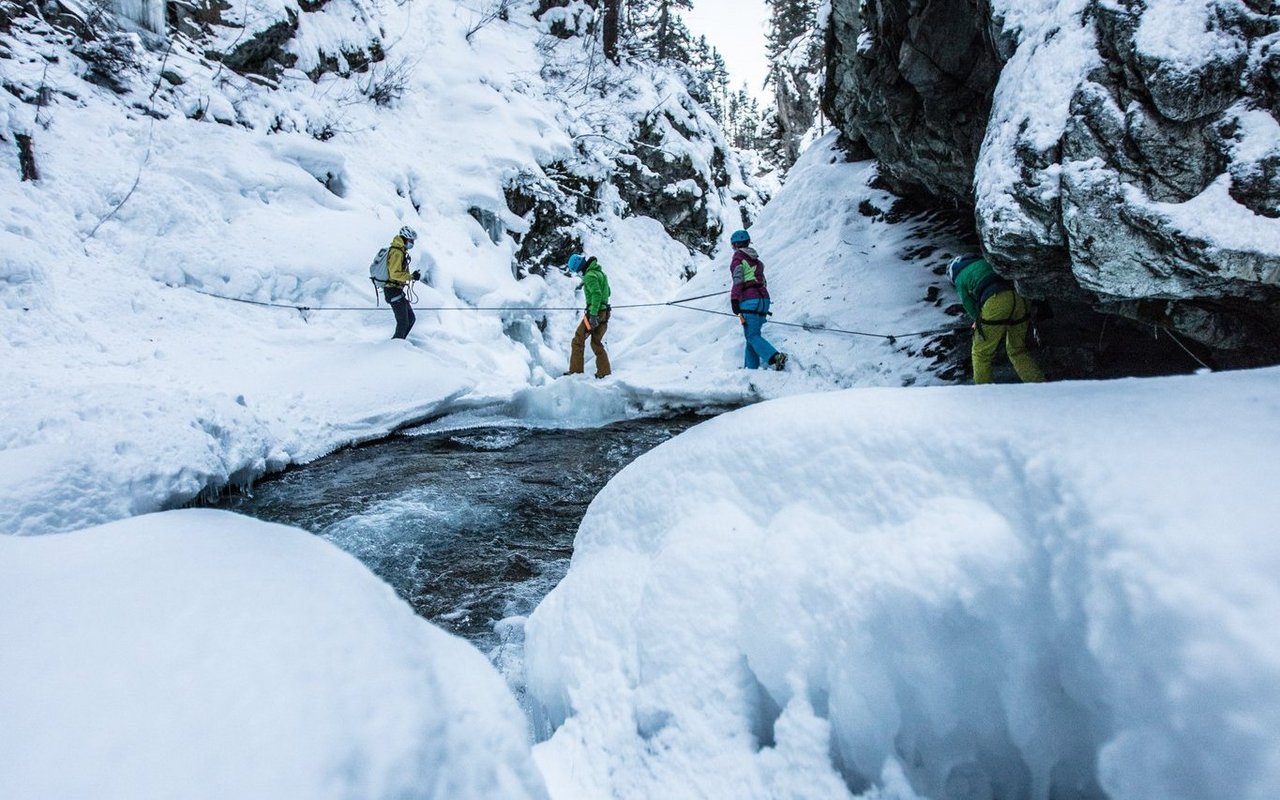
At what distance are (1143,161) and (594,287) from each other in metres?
6.88

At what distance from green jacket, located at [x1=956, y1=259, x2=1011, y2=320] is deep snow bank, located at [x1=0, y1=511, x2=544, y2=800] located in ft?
17.9

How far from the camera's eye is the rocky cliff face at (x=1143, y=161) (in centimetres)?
316

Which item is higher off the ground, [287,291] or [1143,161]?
[1143,161]

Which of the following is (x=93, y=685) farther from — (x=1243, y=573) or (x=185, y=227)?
(x=185, y=227)

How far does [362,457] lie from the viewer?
251 inches

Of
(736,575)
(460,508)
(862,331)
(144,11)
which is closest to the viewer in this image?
(736,575)

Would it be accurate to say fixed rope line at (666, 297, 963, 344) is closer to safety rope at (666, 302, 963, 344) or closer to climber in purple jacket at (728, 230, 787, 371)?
safety rope at (666, 302, 963, 344)

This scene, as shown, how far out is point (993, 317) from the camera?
5242 millimetres

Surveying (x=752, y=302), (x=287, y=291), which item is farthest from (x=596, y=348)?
(x=287, y=291)

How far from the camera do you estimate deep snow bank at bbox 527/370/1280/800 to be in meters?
1.17

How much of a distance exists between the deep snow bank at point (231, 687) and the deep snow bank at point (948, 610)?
0.91 metres

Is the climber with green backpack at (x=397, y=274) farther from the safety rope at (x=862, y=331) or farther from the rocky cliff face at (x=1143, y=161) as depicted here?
the rocky cliff face at (x=1143, y=161)

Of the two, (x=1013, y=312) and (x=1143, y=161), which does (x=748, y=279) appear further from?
(x=1143, y=161)

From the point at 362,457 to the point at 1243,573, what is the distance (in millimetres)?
6743
